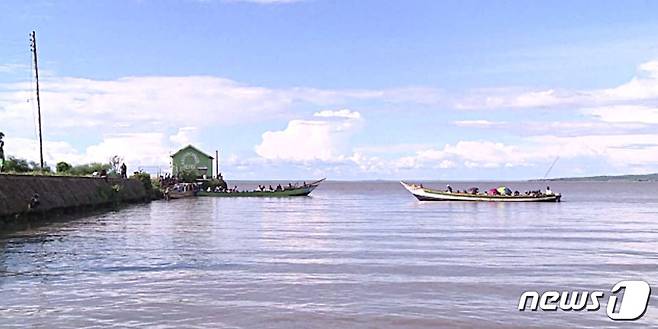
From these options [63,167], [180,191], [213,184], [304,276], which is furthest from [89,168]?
[304,276]

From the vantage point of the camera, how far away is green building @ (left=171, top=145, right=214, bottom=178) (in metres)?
102

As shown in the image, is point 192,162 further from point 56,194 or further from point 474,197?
point 56,194

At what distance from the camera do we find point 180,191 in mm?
89062

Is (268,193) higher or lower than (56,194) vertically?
lower

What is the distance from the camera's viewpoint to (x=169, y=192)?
8356 centimetres

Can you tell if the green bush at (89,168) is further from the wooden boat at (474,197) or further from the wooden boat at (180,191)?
the wooden boat at (474,197)

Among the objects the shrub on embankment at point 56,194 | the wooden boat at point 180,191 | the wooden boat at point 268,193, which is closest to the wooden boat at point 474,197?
the wooden boat at point 268,193

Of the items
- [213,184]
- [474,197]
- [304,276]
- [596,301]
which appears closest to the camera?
[596,301]

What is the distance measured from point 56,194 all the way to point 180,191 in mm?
44743

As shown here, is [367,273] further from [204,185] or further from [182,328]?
[204,185]

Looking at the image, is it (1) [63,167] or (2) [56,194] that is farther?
(1) [63,167]

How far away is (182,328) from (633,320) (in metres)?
8.36

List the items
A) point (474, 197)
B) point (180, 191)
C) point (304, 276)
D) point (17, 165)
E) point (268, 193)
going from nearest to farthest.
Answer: point (304, 276) < point (17, 165) < point (474, 197) < point (180, 191) < point (268, 193)

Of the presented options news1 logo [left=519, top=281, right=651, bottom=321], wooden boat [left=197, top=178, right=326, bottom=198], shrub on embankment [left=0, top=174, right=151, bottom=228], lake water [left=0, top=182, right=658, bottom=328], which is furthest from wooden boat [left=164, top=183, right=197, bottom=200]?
news1 logo [left=519, top=281, right=651, bottom=321]
